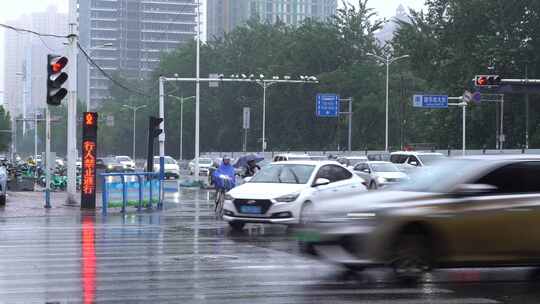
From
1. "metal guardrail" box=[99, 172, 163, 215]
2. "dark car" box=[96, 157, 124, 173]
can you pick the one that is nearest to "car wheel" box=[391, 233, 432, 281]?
"metal guardrail" box=[99, 172, 163, 215]

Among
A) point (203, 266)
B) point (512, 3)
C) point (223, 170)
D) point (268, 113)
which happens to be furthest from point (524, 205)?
point (268, 113)

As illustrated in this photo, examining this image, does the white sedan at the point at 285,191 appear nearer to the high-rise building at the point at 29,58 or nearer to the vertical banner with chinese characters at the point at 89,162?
the vertical banner with chinese characters at the point at 89,162

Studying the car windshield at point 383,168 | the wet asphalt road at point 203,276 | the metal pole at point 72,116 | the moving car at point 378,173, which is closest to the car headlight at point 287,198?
the wet asphalt road at point 203,276

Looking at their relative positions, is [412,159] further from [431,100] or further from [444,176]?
[444,176]

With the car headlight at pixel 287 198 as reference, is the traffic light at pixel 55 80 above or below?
above

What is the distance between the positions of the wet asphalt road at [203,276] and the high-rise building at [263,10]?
171253 mm

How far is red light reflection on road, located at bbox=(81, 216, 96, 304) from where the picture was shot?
9469mm

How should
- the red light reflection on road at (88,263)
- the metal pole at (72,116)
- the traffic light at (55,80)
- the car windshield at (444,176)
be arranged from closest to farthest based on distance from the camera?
the red light reflection on road at (88,263), the car windshield at (444,176), the traffic light at (55,80), the metal pole at (72,116)

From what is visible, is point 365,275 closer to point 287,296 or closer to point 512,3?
point 287,296

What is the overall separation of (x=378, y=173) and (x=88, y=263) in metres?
25.1

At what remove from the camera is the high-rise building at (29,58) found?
136 m

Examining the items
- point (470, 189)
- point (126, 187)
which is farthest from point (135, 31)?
point (470, 189)

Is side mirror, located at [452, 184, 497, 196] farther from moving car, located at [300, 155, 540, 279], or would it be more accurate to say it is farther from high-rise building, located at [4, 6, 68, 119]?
high-rise building, located at [4, 6, 68, 119]

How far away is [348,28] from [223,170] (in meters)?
77.1
